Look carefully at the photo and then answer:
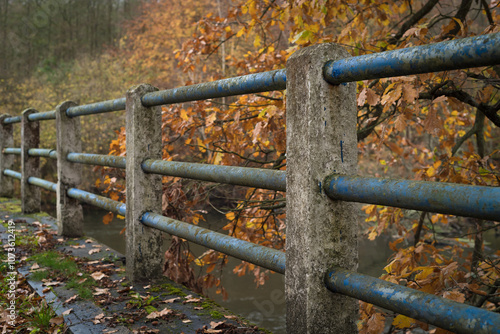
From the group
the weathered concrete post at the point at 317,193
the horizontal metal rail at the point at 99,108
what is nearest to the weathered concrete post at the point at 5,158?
the horizontal metal rail at the point at 99,108

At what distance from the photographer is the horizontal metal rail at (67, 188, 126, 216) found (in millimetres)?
3326

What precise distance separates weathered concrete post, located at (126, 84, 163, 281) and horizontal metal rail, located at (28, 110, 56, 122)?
2135 mm

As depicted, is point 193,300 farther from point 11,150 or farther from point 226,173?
point 11,150

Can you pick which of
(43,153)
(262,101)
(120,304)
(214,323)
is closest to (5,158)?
(43,153)

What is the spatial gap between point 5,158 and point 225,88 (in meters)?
6.30

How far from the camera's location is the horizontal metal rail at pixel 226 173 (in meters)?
1.92

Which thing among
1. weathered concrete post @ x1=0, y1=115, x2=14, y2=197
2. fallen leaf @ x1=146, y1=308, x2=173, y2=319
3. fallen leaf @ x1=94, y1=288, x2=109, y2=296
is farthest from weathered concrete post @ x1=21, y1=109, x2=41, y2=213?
fallen leaf @ x1=146, y1=308, x2=173, y2=319

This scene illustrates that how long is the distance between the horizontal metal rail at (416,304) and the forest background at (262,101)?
0.85 metres

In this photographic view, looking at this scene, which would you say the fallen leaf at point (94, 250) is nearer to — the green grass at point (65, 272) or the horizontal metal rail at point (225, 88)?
the green grass at point (65, 272)

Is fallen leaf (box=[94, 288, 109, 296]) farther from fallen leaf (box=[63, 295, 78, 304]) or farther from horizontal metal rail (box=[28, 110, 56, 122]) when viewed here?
horizontal metal rail (box=[28, 110, 56, 122])

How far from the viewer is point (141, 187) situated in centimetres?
294

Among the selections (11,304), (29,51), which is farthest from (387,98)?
(29,51)

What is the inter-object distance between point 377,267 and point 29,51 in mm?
28051

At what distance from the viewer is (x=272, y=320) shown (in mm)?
9289
